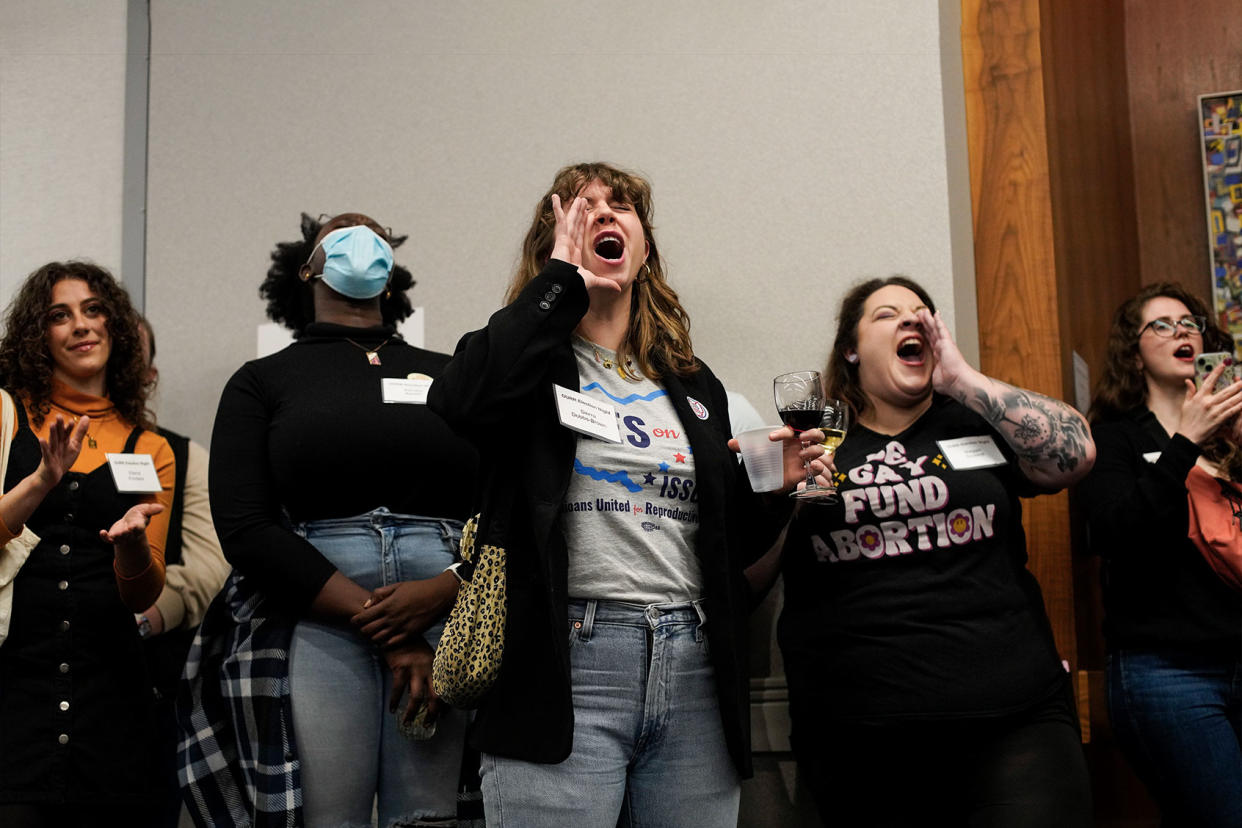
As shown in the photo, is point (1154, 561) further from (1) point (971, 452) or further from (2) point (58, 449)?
(2) point (58, 449)

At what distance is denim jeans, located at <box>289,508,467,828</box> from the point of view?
2.16 meters

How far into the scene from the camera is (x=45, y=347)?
2.70 m

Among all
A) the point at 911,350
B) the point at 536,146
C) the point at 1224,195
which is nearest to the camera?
the point at 911,350

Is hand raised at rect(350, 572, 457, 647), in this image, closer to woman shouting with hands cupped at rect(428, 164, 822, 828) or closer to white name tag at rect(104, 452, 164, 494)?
woman shouting with hands cupped at rect(428, 164, 822, 828)

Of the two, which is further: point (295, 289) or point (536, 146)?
point (536, 146)

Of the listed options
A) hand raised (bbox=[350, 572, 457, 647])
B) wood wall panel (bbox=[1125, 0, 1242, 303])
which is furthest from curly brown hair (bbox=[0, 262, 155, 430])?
wood wall panel (bbox=[1125, 0, 1242, 303])

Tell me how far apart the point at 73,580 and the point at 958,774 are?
1907 mm

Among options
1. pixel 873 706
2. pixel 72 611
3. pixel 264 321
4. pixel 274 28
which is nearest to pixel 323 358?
pixel 72 611

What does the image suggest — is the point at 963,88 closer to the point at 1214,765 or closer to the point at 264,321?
the point at 1214,765

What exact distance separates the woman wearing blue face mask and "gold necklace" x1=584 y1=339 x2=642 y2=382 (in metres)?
0.55

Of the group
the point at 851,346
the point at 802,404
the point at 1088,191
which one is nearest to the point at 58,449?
the point at 802,404

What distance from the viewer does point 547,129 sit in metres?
3.47

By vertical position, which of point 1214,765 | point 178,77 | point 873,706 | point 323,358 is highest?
point 178,77

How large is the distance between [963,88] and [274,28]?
6.94 feet
